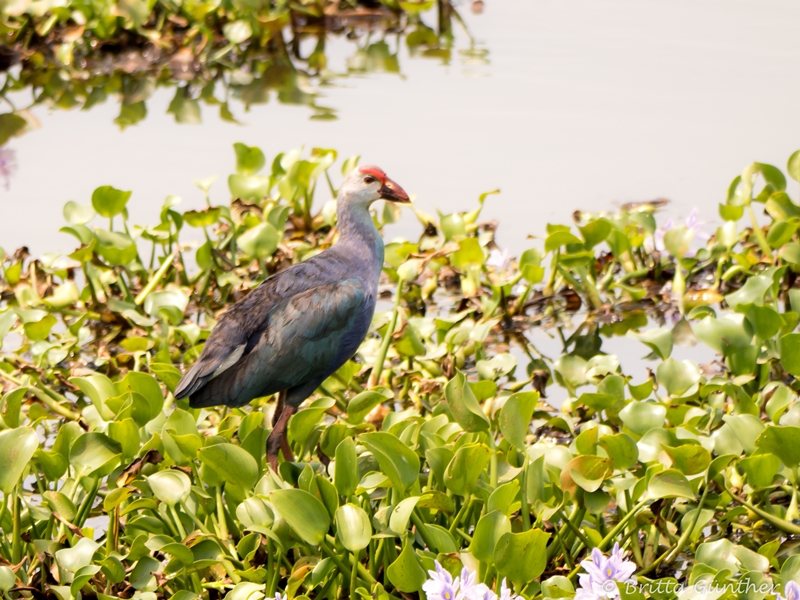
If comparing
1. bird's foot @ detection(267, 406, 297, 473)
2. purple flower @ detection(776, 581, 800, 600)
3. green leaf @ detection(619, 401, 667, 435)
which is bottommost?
bird's foot @ detection(267, 406, 297, 473)

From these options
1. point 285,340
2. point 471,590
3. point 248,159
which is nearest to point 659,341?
point 285,340

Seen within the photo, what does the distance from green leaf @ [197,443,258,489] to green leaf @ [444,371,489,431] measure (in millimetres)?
514

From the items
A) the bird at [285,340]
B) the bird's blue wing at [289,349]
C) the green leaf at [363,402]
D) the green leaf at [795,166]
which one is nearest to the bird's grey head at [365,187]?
the bird at [285,340]

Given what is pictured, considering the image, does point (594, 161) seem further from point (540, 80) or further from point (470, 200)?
point (540, 80)

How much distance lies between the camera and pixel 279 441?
3045 mm

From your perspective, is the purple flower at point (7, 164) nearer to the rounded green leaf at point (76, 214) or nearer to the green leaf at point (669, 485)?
the rounded green leaf at point (76, 214)

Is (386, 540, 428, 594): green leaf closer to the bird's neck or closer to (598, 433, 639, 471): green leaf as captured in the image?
(598, 433, 639, 471): green leaf

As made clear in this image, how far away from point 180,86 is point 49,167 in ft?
4.59

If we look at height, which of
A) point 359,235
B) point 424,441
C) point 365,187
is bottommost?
point 424,441

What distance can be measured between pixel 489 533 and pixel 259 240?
211 cm

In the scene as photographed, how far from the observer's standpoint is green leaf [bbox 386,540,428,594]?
2262mm

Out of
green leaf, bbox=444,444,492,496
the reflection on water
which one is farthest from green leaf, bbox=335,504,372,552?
the reflection on water

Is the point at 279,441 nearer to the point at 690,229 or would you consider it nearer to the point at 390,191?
the point at 390,191

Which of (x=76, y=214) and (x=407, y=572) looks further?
(x=76, y=214)
